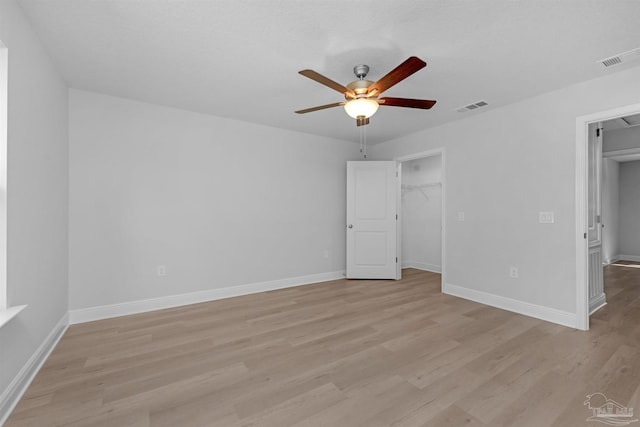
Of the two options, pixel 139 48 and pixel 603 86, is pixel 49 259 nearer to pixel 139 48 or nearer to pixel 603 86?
pixel 139 48

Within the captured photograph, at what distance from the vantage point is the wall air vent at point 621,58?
2254mm

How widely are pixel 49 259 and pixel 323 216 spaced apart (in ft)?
11.2

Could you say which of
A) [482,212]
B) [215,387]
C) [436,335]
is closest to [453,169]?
[482,212]

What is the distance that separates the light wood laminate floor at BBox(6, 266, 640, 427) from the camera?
162 cm

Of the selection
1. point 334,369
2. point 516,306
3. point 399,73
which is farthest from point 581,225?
point 334,369

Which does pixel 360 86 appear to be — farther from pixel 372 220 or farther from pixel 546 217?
pixel 372 220

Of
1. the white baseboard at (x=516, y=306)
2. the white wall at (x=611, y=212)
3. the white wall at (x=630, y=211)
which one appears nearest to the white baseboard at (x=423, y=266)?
the white baseboard at (x=516, y=306)

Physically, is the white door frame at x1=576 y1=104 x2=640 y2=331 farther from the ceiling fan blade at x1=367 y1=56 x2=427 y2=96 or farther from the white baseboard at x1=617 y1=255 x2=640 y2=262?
the white baseboard at x1=617 y1=255 x2=640 y2=262

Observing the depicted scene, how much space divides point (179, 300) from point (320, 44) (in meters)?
3.25

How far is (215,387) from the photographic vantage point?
6.16ft

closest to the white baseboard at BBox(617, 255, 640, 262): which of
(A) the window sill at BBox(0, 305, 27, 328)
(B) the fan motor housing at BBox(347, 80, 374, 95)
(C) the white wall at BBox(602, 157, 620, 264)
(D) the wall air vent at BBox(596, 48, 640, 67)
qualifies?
(C) the white wall at BBox(602, 157, 620, 264)

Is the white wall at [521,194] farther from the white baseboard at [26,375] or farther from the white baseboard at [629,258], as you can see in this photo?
the white baseboard at [629,258]

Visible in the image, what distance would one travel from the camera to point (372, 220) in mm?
4922

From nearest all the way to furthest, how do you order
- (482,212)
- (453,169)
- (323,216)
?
1. (482,212)
2. (453,169)
3. (323,216)
